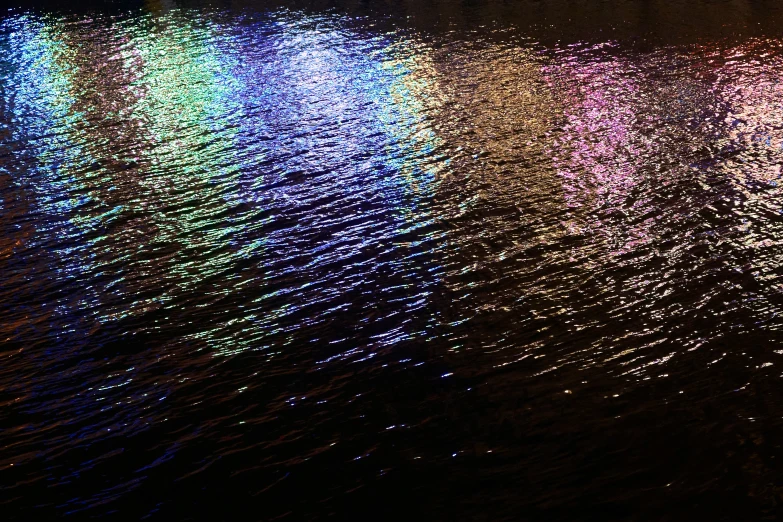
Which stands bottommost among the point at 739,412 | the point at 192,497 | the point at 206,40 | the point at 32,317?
the point at 739,412

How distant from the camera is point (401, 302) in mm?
7043

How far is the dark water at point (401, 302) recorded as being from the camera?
4.91 meters

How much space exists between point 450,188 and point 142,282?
420cm

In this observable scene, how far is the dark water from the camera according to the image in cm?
491

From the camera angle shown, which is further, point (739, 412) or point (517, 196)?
point (517, 196)

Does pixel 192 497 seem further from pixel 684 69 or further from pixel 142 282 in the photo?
pixel 684 69

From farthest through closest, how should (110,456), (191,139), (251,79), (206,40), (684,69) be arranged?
(206,40), (251,79), (684,69), (191,139), (110,456)

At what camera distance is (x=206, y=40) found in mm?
22391

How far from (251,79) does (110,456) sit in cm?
1314

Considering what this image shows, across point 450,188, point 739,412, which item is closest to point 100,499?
point 739,412

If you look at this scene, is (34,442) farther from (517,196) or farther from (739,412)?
(517,196)

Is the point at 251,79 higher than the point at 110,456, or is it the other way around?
the point at 251,79

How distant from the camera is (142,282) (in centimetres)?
782

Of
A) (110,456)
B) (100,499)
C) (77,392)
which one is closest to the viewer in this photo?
(100,499)
